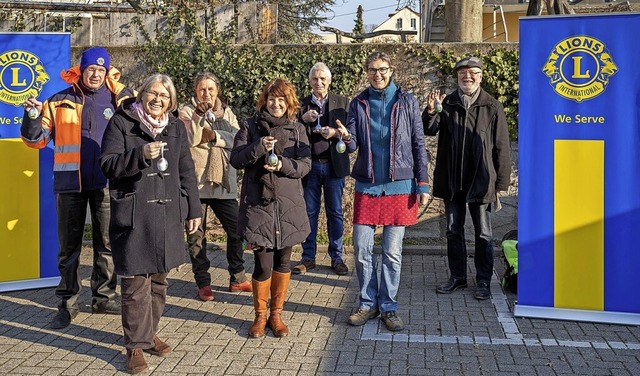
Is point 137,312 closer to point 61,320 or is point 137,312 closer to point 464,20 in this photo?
point 61,320

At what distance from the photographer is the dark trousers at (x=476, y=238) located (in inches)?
244

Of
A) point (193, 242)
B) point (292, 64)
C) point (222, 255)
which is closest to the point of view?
point (193, 242)

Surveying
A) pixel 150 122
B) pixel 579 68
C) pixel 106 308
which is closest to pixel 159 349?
pixel 106 308

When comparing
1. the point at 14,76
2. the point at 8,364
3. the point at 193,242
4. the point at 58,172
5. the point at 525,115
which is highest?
the point at 14,76

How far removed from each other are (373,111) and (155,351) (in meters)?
2.34

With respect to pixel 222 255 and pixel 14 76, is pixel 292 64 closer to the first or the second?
pixel 222 255

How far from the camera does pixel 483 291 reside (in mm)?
6141

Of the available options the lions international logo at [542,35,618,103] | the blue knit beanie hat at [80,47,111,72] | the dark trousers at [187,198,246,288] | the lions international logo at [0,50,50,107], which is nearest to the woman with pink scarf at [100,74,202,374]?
the blue knit beanie hat at [80,47,111,72]

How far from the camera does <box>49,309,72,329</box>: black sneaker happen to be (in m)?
5.34

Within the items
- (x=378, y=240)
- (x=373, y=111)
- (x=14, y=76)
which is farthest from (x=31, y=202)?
(x=378, y=240)

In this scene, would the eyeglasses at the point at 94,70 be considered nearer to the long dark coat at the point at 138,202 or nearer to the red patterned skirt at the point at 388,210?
the long dark coat at the point at 138,202

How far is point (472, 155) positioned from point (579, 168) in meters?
0.95

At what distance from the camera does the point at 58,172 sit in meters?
5.46

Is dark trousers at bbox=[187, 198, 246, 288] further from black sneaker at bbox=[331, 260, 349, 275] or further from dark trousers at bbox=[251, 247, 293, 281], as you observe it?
black sneaker at bbox=[331, 260, 349, 275]
